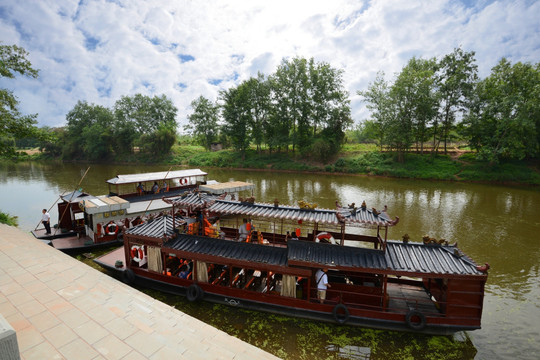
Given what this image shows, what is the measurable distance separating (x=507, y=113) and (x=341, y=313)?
46195mm

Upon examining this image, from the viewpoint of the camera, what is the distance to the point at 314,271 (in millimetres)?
11289

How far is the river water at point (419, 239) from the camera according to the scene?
967cm

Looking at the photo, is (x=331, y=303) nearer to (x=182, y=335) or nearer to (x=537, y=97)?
(x=182, y=335)

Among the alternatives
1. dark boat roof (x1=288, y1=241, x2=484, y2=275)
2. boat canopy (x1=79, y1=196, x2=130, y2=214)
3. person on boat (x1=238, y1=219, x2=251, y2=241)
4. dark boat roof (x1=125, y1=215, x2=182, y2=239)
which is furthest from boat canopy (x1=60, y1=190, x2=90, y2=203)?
dark boat roof (x1=288, y1=241, x2=484, y2=275)

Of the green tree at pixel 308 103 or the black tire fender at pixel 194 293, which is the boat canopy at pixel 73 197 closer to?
the black tire fender at pixel 194 293

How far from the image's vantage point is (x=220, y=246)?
11766 mm

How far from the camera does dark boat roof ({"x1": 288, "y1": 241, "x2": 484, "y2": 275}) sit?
968cm

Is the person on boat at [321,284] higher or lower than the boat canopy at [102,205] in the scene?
lower

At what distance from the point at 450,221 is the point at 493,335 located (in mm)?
14713

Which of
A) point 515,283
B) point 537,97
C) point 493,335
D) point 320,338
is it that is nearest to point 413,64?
point 537,97

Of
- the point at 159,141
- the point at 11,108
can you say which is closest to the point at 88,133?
the point at 159,141

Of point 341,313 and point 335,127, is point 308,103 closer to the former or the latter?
point 335,127

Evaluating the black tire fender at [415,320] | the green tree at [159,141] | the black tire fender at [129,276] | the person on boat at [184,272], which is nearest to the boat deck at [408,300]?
the black tire fender at [415,320]

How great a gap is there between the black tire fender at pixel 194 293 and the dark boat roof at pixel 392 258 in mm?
4486
